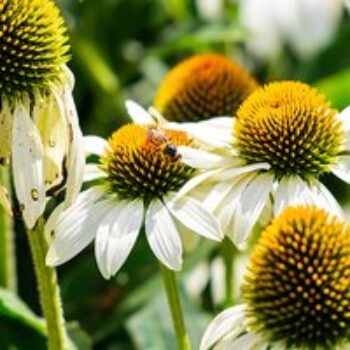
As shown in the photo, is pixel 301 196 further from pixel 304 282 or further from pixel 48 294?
pixel 48 294

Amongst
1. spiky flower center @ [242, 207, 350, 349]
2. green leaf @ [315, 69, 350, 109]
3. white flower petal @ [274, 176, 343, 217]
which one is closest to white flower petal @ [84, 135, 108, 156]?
white flower petal @ [274, 176, 343, 217]

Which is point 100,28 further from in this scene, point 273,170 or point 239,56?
point 273,170

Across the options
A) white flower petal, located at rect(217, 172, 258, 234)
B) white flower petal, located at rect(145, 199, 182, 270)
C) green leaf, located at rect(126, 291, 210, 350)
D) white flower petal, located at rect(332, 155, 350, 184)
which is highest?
white flower petal, located at rect(145, 199, 182, 270)

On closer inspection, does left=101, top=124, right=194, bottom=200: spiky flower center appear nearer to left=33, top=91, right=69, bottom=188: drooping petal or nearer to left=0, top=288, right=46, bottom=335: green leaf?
left=33, top=91, right=69, bottom=188: drooping petal

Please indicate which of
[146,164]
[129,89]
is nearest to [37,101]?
[146,164]

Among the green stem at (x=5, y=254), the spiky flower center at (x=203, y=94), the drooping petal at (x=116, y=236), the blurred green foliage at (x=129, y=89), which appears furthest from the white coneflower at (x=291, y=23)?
the drooping petal at (x=116, y=236)

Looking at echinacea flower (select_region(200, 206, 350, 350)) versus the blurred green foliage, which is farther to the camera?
the blurred green foliage

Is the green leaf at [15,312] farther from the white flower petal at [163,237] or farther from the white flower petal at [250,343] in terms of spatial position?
the white flower petal at [250,343]
